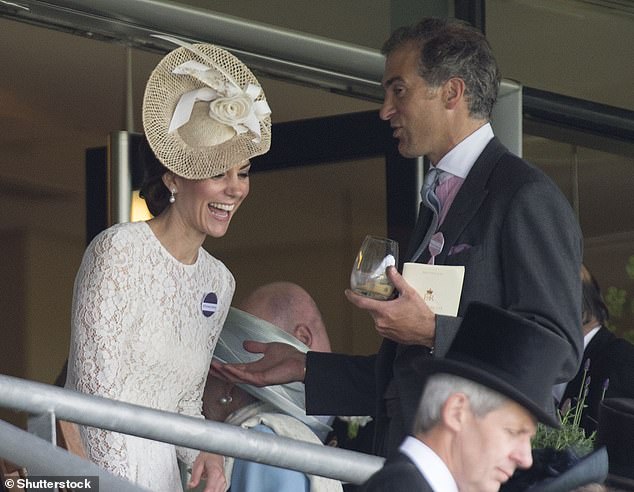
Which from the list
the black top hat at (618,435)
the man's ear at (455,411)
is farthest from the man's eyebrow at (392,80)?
the man's ear at (455,411)

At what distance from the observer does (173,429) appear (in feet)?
9.20

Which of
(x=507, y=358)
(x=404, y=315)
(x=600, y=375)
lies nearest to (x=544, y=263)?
(x=404, y=315)

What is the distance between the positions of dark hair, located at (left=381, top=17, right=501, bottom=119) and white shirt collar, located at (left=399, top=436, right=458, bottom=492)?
1495mm

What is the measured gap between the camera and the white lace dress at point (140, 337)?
3.99m

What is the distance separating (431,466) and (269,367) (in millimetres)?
1730

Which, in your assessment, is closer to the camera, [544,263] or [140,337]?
[544,263]

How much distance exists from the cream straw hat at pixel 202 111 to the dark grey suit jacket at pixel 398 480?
1.80 metres

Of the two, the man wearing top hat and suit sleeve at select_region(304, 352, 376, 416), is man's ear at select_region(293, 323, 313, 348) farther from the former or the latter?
the man wearing top hat

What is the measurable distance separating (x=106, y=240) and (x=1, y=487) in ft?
2.22

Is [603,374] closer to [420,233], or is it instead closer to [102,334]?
[420,233]

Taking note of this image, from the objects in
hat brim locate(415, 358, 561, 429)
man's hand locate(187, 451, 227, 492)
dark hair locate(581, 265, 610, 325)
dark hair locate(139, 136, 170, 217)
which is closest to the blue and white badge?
dark hair locate(139, 136, 170, 217)

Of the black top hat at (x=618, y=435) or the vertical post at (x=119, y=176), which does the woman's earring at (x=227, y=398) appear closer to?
the black top hat at (x=618, y=435)

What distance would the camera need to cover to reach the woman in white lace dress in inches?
158

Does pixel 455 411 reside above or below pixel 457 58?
below
